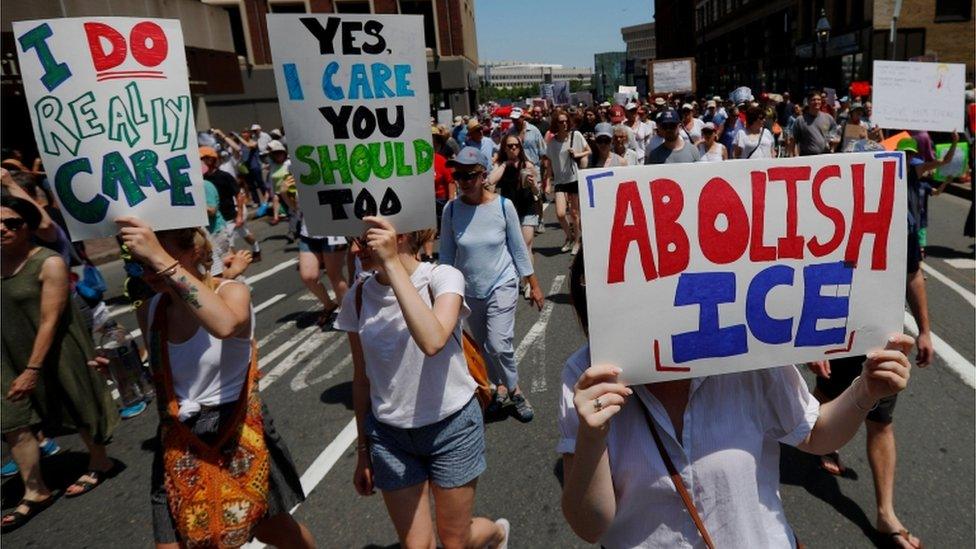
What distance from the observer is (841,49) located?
33.1 m

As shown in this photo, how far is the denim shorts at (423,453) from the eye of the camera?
8.02ft

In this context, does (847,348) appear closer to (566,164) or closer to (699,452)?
(699,452)

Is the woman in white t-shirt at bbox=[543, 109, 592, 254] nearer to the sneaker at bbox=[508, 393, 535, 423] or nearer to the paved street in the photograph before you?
the paved street

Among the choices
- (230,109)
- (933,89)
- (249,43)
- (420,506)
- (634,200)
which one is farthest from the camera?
(249,43)

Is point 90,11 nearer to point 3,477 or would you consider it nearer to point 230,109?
point 3,477

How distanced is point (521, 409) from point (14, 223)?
3.11 meters

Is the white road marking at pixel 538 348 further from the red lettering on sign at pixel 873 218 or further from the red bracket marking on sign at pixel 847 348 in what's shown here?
the red lettering on sign at pixel 873 218

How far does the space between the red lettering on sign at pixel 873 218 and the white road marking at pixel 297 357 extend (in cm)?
472

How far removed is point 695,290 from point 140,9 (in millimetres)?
19402

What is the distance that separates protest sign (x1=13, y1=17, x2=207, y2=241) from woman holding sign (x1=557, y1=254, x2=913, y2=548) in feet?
5.08

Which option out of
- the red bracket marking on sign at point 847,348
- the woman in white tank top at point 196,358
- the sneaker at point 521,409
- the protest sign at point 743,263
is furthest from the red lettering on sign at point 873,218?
the sneaker at point 521,409

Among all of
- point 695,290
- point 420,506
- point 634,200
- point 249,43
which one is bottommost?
point 420,506

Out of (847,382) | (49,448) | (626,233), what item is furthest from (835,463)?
(49,448)

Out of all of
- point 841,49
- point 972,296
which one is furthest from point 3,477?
point 841,49
